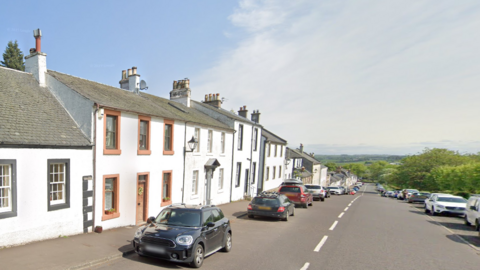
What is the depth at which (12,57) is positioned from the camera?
34500 mm

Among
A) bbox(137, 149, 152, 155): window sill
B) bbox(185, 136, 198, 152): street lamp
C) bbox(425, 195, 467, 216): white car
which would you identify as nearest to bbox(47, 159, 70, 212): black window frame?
bbox(137, 149, 152, 155): window sill

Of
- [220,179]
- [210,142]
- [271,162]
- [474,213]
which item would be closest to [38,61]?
[210,142]

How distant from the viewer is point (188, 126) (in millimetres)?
16062

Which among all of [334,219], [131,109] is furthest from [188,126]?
[334,219]

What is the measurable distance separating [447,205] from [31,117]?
76.8 feet

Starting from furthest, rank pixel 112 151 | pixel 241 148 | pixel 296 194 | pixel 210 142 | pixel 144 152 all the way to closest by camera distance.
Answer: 1. pixel 241 148
2. pixel 296 194
3. pixel 210 142
4. pixel 144 152
5. pixel 112 151

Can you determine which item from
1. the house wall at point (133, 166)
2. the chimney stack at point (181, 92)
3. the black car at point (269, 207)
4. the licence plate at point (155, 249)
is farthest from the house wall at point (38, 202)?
the chimney stack at point (181, 92)

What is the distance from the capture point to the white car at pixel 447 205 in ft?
58.0

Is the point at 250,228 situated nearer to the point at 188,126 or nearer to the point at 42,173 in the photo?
the point at 188,126

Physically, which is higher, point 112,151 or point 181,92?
point 181,92

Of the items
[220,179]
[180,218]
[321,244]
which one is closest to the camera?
[180,218]

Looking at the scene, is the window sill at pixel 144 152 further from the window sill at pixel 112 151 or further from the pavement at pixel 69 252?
the pavement at pixel 69 252

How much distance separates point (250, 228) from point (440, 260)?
7165mm

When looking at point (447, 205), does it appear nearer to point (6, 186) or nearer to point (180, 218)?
point (180, 218)
